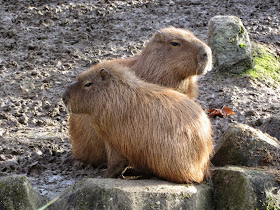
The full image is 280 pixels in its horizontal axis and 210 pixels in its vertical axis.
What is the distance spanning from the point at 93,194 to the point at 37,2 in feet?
19.5

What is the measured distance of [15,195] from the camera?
3398mm

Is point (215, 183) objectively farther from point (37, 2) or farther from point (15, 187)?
point (37, 2)

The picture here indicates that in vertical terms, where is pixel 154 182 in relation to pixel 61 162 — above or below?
above

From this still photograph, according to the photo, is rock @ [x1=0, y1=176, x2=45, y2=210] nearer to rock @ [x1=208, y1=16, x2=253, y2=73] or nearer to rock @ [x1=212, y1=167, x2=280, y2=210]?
rock @ [x1=212, y1=167, x2=280, y2=210]

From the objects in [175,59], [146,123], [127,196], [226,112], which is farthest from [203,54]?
[127,196]

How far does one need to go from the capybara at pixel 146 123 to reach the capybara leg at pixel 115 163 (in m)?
0.01

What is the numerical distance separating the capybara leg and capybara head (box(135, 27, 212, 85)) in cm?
88

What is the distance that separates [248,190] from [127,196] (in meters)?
0.91

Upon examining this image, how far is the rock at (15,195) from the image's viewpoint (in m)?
3.38

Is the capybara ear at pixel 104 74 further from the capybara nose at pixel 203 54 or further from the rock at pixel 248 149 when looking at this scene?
the rock at pixel 248 149

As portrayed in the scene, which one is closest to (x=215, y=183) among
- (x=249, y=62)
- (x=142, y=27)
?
(x=249, y=62)

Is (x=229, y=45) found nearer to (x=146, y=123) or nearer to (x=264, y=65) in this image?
(x=264, y=65)

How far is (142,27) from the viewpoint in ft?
26.3

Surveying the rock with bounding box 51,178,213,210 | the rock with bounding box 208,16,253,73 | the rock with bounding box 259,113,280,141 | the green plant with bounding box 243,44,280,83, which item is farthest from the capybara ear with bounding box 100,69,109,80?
the green plant with bounding box 243,44,280,83
